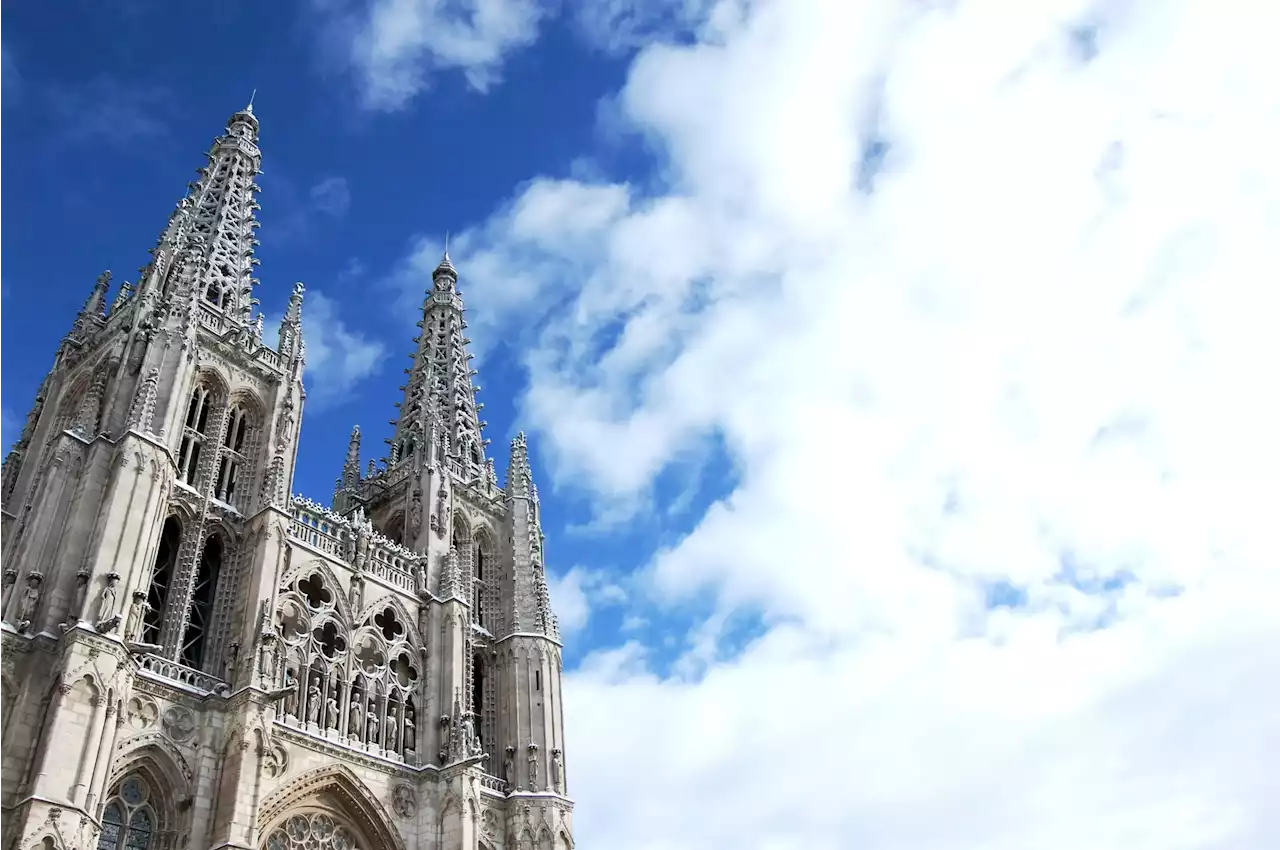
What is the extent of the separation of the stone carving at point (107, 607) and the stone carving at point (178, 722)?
122 inches

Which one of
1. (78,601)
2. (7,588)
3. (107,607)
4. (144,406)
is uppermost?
(144,406)

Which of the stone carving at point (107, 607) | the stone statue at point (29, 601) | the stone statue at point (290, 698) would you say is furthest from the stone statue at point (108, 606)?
the stone statue at point (290, 698)

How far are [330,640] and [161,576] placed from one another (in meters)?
5.60

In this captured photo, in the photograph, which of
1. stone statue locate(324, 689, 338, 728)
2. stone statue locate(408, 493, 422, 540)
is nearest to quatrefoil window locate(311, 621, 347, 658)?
stone statue locate(324, 689, 338, 728)

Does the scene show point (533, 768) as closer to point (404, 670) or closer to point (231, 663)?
point (404, 670)

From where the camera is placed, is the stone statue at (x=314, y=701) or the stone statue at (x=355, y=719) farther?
the stone statue at (x=355, y=719)

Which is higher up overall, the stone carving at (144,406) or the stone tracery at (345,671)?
the stone carving at (144,406)

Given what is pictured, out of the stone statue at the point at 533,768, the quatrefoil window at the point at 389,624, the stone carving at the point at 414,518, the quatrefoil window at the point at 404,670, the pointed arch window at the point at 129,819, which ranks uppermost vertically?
the stone carving at the point at 414,518

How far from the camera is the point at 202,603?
31188 mm

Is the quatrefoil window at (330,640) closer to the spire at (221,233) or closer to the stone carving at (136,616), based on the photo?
the stone carving at (136,616)

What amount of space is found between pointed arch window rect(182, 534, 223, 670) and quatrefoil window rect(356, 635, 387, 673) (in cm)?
495

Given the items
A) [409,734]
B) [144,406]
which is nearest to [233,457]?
[144,406]

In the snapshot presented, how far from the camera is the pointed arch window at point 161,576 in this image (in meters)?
29.4

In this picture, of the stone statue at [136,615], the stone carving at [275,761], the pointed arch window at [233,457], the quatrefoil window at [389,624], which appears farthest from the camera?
the quatrefoil window at [389,624]
